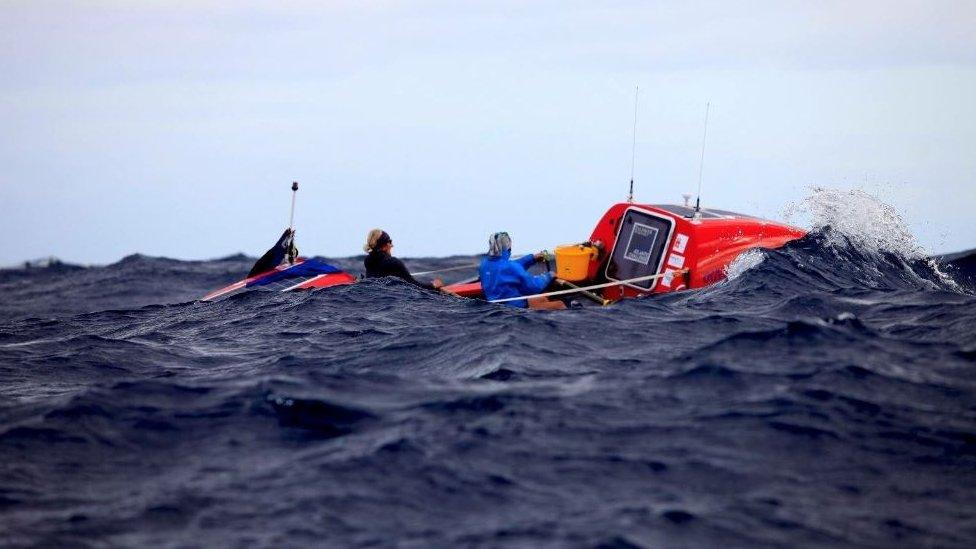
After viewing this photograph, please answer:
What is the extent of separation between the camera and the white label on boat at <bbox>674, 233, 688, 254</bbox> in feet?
43.0

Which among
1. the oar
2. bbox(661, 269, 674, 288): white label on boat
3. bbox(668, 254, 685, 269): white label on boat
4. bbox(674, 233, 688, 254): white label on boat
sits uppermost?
bbox(674, 233, 688, 254): white label on boat

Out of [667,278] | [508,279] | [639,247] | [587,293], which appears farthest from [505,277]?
[667,278]

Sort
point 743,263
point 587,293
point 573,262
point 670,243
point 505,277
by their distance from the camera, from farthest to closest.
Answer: point 573,262 → point 587,293 → point 670,243 → point 743,263 → point 505,277

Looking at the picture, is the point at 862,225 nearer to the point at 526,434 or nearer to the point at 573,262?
the point at 573,262

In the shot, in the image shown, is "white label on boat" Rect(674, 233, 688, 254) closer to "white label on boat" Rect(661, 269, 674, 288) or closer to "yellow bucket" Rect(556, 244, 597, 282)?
"white label on boat" Rect(661, 269, 674, 288)

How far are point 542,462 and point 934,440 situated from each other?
2207mm

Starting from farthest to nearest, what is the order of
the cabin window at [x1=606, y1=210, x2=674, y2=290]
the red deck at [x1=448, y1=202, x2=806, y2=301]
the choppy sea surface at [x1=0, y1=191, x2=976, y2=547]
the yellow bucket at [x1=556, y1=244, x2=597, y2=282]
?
the yellow bucket at [x1=556, y1=244, x2=597, y2=282]
the cabin window at [x1=606, y1=210, x2=674, y2=290]
the red deck at [x1=448, y1=202, x2=806, y2=301]
the choppy sea surface at [x1=0, y1=191, x2=976, y2=547]

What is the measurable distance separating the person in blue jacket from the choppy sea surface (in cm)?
199

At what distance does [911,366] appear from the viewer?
25.3ft

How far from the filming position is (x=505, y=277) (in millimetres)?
13016

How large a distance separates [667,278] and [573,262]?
1.30m

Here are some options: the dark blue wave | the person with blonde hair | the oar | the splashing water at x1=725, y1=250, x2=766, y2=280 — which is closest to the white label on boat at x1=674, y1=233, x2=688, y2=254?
the splashing water at x1=725, y1=250, x2=766, y2=280

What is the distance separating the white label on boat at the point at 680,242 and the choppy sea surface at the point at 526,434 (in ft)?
7.19

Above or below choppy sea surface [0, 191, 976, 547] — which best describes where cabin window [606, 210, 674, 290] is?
above
